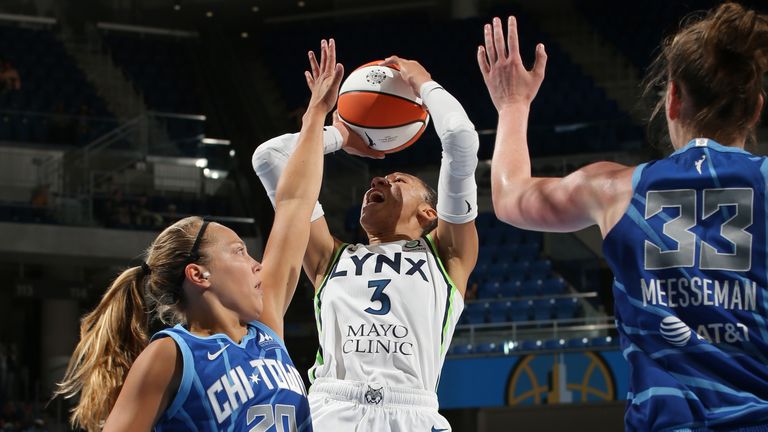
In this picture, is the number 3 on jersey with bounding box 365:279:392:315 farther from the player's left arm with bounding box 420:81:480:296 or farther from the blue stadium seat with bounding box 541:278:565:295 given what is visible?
the blue stadium seat with bounding box 541:278:565:295

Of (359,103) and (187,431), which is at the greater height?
(359,103)

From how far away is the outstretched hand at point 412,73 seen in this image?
4273 millimetres

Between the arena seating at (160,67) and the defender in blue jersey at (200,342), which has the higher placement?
the arena seating at (160,67)

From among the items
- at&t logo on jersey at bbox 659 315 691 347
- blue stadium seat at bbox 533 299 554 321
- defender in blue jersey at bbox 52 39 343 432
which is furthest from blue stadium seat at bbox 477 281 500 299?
at&t logo on jersey at bbox 659 315 691 347

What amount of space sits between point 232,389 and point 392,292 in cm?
134

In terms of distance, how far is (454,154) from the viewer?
3.94m

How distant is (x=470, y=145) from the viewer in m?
3.93

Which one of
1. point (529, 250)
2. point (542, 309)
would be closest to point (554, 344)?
point (542, 309)

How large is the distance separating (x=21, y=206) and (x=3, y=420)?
2850 millimetres

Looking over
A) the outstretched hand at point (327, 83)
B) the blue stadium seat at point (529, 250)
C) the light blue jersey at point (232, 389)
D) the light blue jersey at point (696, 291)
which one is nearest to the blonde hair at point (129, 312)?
the light blue jersey at point (232, 389)

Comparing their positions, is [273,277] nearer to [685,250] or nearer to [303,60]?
[685,250]

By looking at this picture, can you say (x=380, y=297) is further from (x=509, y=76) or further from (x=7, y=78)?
(x=7, y=78)

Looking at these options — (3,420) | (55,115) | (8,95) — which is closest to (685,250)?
(3,420)

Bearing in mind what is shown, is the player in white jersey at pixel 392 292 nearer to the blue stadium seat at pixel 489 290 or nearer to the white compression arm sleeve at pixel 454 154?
the white compression arm sleeve at pixel 454 154
